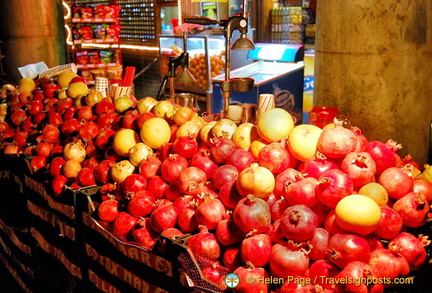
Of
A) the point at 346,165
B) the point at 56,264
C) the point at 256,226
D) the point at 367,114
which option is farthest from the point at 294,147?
the point at 56,264

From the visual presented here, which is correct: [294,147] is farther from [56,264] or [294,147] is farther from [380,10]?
[56,264]

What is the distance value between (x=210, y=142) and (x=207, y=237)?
2.32 ft

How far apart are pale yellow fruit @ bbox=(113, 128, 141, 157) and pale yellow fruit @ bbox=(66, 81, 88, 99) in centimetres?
127

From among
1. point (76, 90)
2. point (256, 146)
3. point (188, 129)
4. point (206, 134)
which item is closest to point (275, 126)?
point (256, 146)

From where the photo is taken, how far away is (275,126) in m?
2.22

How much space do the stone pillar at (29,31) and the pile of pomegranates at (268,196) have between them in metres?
5.31

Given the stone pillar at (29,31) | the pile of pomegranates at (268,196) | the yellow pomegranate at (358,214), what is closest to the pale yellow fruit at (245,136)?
the pile of pomegranates at (268,196)

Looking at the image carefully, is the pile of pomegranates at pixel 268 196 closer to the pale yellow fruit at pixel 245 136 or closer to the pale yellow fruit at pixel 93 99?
the pale yellow fruit at pixel 245 136

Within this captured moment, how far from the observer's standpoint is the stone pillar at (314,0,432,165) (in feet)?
10.3

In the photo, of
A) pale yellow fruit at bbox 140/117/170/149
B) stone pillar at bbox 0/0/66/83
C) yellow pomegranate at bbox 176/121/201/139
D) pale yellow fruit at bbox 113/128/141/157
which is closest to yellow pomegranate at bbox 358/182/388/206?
yellow pomegranate at bbox 176/121/201/139

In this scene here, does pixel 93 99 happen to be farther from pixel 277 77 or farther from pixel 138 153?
pixel 277 77

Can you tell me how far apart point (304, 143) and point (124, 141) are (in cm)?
116

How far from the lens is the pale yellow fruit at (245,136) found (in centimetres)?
239

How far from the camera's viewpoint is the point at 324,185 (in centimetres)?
180
